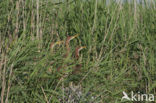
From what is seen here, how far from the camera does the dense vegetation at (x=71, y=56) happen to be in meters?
2.36

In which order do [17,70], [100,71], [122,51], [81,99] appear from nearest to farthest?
[81,99], [17,70], [100,71], [122,51]

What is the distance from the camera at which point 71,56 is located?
119 inches

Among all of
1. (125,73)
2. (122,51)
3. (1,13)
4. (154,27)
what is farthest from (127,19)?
(1,13)

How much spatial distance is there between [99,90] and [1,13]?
1.42 metres

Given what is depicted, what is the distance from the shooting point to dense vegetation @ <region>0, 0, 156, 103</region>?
7.73 ft

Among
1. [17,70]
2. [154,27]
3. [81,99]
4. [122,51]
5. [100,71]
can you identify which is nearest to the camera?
[81,99]

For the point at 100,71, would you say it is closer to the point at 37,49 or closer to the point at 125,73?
the point at 125,73

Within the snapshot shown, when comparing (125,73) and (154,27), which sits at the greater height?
(154,27)

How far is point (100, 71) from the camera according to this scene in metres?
2.74

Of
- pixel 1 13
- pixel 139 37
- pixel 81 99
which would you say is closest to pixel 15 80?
pixel 81 99

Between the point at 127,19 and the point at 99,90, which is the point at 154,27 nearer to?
the point at 127,19

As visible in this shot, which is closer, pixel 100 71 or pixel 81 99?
pixel 81 99

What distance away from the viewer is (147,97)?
8.63 ft

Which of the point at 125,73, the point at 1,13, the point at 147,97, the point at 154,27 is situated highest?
the point at 1,13
